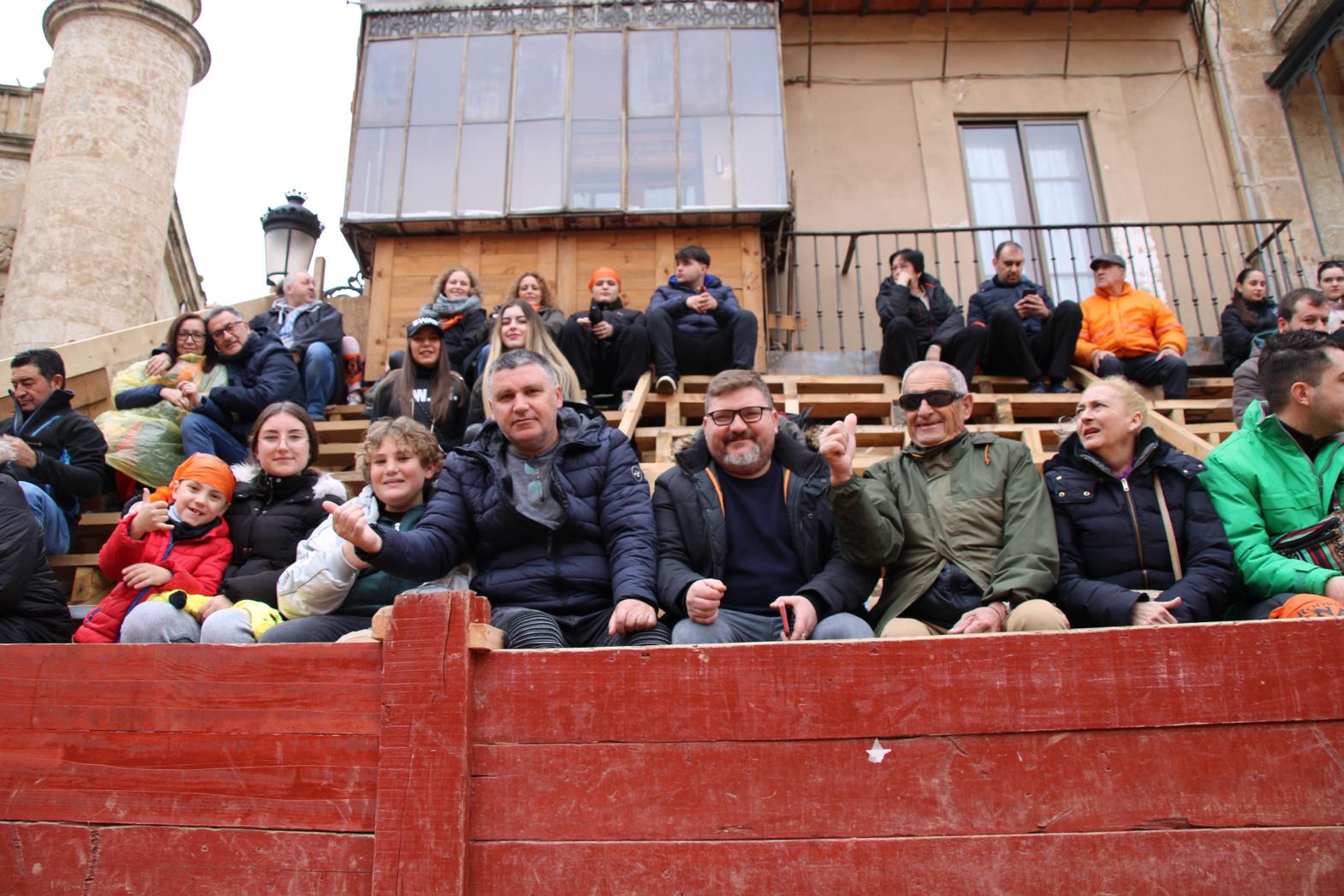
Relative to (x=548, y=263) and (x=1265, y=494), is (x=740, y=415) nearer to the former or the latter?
(x=1265, y=494)

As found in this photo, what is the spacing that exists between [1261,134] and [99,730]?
10.9 metres

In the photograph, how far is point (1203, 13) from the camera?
963 cm

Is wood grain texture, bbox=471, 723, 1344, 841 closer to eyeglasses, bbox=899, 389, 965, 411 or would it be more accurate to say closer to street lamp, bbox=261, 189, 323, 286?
eyeglasses, bbox=899, 389, 965, 411

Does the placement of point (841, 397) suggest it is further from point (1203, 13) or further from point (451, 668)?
point (1203, 13)

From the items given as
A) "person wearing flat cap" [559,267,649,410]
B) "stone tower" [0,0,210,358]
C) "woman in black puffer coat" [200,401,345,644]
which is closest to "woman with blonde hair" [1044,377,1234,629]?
"woman in black puffer coat" [200,401,345,644]

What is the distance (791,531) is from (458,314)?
12.9 feet

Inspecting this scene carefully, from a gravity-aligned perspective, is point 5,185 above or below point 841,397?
above

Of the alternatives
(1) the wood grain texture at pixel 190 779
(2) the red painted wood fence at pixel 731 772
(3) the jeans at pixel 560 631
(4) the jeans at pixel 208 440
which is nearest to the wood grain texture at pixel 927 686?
(2) the red painted wood fence at pixel 731 772

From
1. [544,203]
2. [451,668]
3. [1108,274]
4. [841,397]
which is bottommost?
[451,668]

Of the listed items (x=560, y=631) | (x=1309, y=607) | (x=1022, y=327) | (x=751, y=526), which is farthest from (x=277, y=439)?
(x=1022, y=327)

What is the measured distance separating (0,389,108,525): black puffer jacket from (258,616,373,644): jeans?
86.0 inches

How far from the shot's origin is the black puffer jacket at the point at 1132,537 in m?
2.82

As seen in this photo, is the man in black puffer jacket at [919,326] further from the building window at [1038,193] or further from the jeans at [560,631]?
the jeans at [560,631]

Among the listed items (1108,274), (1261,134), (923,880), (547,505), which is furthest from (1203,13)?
(923,880)
